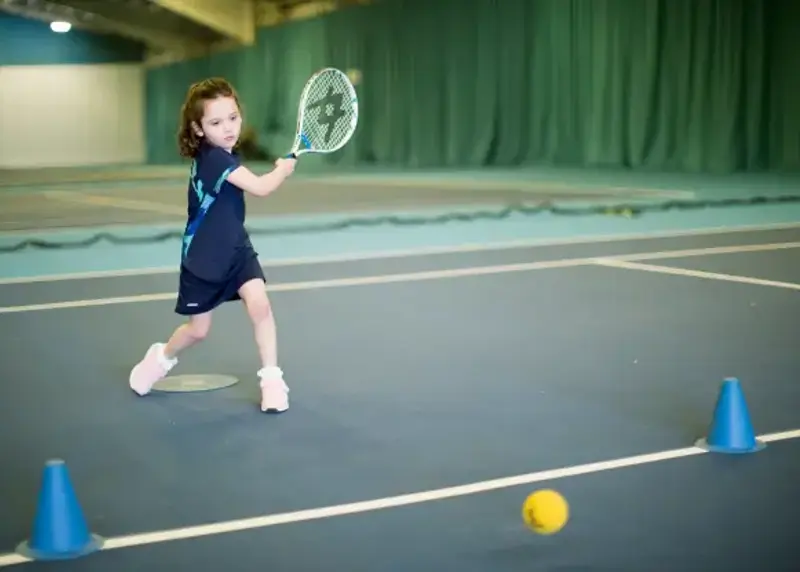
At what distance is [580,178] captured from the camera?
1437cm

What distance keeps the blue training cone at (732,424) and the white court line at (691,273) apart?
9.00ft

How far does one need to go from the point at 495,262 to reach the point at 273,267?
3.87ft

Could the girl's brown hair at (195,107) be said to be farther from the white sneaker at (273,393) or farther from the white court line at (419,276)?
the white court line at (419,276)

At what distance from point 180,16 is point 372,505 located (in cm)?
2269

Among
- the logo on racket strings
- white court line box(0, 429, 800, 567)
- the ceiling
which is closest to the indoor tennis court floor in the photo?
white court line box(0, 429, 800, 567)

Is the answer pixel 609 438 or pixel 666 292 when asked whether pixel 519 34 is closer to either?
pixel 666 292

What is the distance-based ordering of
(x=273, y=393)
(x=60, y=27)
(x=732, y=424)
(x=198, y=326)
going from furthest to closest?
(x=60, y=27) < (x=198, y=326) < (x=273, y=393) < (x=732, y=424)

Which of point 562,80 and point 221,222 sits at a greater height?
point 562,80

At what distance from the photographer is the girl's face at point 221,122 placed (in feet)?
11.5

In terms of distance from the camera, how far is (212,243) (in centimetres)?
357

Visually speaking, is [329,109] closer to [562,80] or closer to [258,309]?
[258,309]

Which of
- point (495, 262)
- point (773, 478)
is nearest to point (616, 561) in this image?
point (773, 478)

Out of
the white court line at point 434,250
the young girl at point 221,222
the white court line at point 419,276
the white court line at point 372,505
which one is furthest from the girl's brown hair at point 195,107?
the white court line at point 434,250

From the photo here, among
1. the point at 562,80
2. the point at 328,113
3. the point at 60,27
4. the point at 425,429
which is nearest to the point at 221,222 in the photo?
the point at 328,113
